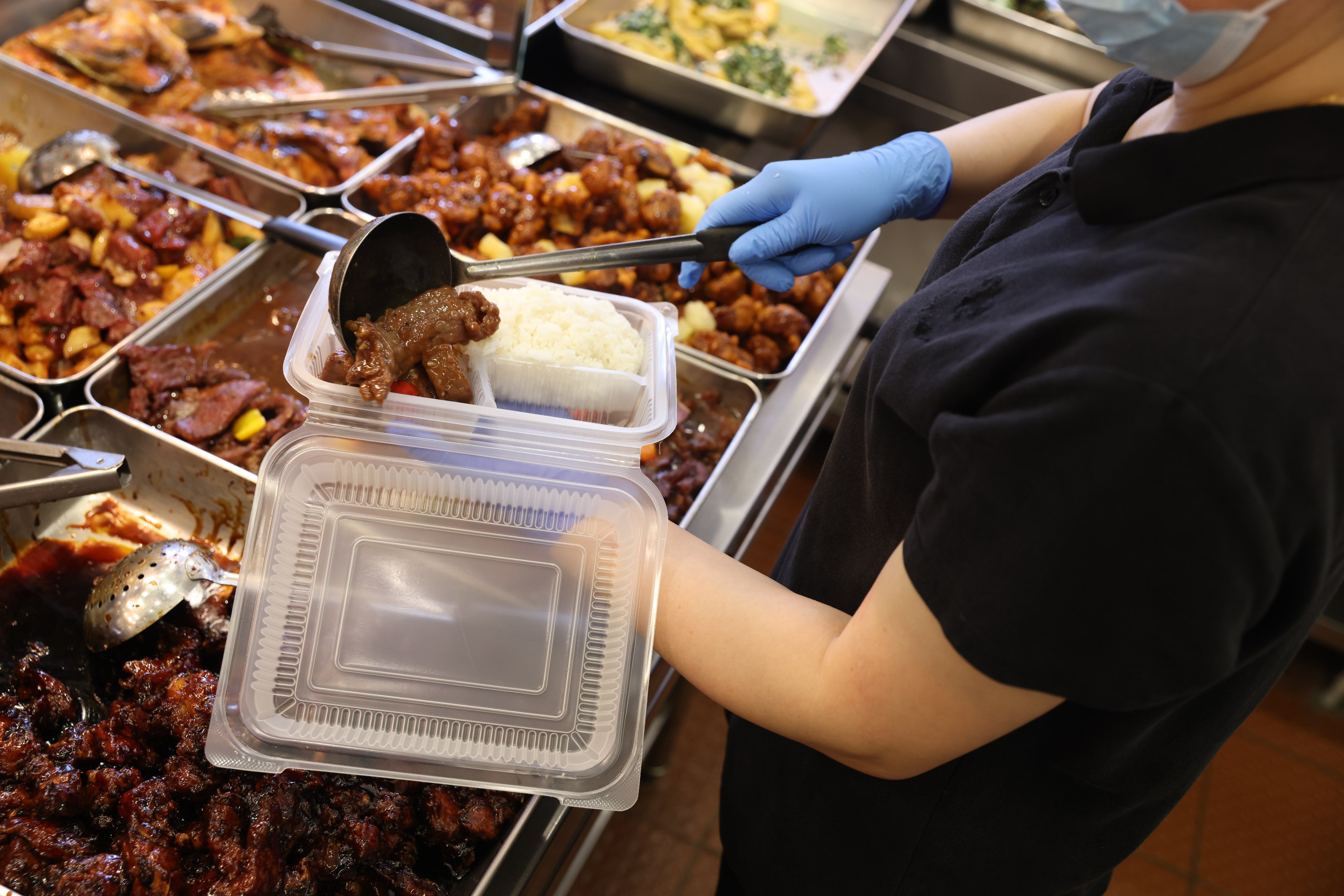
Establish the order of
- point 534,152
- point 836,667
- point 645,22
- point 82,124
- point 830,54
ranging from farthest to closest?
1. point 830,54
2. point 645,22
3. point 534,152
4. point 82,124
5. point 836,667

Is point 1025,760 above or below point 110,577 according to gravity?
above

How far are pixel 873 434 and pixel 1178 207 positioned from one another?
442 mm

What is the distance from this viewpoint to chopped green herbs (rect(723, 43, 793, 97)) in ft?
11.3

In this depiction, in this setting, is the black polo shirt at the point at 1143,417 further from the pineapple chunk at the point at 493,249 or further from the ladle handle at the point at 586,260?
the pineapple chunk at the point at 493,249

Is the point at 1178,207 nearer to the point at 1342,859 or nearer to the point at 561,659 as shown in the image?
the point at 561,659

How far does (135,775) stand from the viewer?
1337 mm

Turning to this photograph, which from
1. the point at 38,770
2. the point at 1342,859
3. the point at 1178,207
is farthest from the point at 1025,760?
the point at 1342,859

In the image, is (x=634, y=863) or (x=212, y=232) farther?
(x=634, y=863)

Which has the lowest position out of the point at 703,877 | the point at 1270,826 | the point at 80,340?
the point at 703,877

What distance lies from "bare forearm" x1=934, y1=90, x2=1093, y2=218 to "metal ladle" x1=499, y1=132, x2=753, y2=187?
3.35 feet

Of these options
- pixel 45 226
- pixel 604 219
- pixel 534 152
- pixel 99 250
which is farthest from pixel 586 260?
pixel 45 226

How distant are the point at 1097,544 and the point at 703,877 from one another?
267 cm

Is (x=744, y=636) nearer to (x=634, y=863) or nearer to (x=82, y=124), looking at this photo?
(x=634, y=863)

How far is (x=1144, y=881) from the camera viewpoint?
312cm
